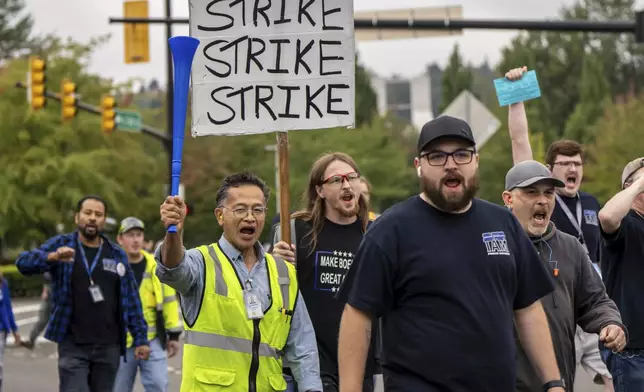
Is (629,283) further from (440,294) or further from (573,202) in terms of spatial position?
(440,294)

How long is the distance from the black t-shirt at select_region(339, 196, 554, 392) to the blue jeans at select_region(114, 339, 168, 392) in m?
6.11

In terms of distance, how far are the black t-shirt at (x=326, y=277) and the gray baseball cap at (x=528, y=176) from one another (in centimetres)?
149

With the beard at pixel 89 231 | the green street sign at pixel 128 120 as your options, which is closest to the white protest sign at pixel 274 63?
the beard at pixel 89 231

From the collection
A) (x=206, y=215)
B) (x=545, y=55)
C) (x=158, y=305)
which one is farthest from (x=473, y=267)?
(x=545, y=55)

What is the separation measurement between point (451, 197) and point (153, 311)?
7.30 metres

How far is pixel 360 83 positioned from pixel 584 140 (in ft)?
73.7

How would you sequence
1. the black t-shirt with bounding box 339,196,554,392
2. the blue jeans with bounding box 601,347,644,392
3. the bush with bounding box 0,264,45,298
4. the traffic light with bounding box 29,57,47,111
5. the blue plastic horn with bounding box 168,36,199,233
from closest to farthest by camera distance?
the black t-shirt with bounding box 339,196,554,392 → the blue plastic horn with bounding box 168,36,199,233 → the blue jeans with bounding box 601,347,644,392 → the traffic light with bounding box 29,57,47,111 → the bush with bounding box 0,264,45,298

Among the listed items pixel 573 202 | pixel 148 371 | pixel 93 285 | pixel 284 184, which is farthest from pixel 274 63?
pixel 148 371

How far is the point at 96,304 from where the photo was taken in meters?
10.1

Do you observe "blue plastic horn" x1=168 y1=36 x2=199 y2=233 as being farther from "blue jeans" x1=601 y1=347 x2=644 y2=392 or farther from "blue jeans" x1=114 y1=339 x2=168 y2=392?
"blue jeans" x1=114 y1=339 x2=168 y2=392

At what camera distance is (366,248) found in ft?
16.5

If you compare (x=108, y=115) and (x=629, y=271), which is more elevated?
(x=108, y=115)

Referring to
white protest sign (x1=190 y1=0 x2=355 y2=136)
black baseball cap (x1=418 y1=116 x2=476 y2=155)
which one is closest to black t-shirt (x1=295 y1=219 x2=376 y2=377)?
white protest sign (x1=190 y1=0 x2=355 y2=136)

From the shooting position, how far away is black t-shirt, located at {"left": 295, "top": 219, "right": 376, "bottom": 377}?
739cm
